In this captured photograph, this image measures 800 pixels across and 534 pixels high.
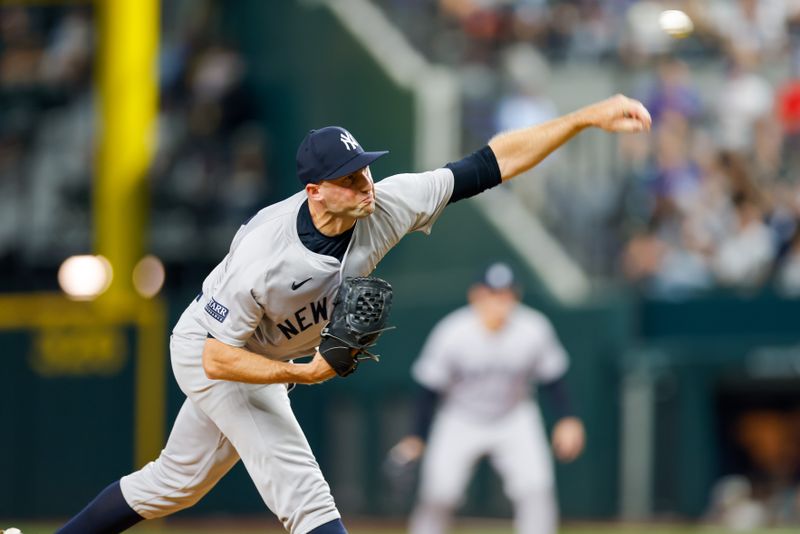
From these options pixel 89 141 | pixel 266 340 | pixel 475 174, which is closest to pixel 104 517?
pixel 266 340

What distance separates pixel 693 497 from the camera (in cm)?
1385

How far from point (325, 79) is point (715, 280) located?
4.38 metres

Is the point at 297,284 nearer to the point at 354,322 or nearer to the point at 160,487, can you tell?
the point at 354,322

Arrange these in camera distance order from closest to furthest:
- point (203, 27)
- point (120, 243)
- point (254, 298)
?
point (254, 298)
point (120, 243)
point (203, 27)

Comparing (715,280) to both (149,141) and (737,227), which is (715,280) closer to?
(737,227)

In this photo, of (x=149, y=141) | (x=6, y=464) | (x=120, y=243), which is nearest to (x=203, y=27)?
(x=149, y=141)

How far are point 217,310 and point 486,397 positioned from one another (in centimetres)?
486

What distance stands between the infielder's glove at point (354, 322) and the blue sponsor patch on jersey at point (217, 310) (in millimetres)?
408

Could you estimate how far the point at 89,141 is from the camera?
15719mm

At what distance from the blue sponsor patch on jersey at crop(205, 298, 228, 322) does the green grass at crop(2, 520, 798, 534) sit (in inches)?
289

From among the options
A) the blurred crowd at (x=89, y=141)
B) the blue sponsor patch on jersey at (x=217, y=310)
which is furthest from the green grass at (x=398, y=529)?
the blue sponsor patch on jersey at (x=217, y=310)

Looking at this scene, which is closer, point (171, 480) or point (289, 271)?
point (289, 271)

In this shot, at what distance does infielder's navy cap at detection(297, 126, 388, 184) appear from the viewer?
5914mm

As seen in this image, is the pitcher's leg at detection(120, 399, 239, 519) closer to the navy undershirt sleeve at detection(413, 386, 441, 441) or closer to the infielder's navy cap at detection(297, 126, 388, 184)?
the infielder's navy cap at detection(297, 126, 388, 184)
